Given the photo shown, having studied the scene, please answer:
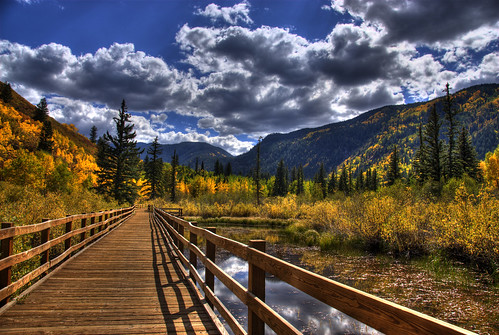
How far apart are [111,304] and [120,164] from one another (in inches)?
1316

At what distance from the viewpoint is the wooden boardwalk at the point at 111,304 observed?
389 cm

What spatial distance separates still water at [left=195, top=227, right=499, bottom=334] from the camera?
8.77 meters

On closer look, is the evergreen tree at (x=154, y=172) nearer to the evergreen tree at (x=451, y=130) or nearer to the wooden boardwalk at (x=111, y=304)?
the evergreen tree at (x=451, y=130)

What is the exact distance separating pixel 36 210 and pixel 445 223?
17616 millimetres

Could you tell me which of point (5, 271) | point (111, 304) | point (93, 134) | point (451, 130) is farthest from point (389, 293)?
point (93, 134)

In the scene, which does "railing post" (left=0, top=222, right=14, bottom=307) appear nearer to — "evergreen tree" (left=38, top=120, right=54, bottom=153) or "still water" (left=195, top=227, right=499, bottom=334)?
"still water" (left=195, top=227, right=499, bottom=334)

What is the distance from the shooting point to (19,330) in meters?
3.65

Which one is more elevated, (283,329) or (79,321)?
(283,329)

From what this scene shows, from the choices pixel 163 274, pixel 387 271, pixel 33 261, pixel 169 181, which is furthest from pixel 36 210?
pixel 169 181

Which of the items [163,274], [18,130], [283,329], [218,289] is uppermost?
[18,130]

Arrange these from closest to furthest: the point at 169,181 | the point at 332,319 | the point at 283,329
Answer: the point at 283,329 → the point at 332,319 → the point at 169,181

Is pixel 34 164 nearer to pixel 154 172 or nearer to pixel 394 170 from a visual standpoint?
pixel 154 172

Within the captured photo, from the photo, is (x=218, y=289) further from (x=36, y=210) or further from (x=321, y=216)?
(x=321, y=216)

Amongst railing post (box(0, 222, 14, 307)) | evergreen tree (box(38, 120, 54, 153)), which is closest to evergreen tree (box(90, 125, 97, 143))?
evergreen tree (box(38, 120, 54, 153))
